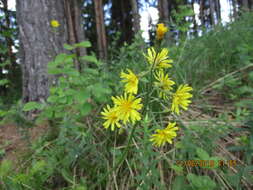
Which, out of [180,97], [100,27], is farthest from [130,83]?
[100,27]

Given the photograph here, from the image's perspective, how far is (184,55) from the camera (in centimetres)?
195

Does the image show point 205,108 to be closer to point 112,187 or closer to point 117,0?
point 112,187

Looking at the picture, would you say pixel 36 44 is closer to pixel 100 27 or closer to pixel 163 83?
pixel 163 83

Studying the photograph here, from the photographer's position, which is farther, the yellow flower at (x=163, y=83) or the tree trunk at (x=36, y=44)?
the tree trunk at (x=36, y=44)

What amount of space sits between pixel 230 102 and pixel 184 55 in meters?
0.63

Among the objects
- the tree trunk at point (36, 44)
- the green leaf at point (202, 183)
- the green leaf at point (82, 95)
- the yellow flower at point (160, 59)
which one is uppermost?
the tree trunk at point (36, 44)

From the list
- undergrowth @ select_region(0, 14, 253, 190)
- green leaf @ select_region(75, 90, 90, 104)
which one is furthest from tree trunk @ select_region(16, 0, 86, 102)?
green leaf @ select_region(75, 90, 90, 104)

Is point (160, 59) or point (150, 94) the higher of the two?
point (160, 59)

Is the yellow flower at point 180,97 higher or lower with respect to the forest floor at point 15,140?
higher

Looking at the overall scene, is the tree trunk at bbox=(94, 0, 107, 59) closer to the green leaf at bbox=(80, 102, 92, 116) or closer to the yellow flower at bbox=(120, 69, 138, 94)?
the green leaf at bbox=(80, 102, 92, 116)
